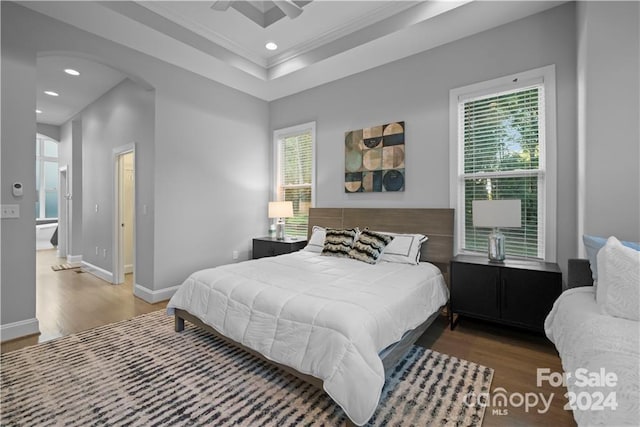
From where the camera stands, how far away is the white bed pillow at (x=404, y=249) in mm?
3133

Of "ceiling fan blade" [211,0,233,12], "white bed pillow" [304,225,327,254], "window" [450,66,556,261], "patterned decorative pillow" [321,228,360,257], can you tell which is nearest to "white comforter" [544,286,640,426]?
"window" [450,66,556,261]

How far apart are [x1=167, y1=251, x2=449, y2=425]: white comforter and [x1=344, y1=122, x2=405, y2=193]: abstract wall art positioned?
4.14ft

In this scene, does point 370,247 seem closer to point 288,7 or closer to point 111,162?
point 288,7

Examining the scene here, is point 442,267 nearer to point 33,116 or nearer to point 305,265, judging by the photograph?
point 305,265

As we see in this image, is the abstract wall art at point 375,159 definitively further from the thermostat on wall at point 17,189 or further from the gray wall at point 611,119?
the thermostat on wall at point 17,189

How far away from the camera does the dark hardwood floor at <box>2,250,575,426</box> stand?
5.85 ft

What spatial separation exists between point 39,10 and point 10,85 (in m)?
0.77

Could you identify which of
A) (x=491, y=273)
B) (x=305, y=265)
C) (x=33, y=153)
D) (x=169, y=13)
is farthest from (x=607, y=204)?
(x=33, y=153)

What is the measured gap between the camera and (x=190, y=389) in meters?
1.96

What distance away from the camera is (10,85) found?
270cm

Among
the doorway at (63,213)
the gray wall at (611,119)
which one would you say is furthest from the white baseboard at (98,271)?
the gray wall at (611,119)

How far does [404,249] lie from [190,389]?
2273 mm

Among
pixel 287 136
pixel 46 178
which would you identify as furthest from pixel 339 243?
pixel 46 178

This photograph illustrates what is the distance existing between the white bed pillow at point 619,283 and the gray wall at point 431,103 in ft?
4.22
